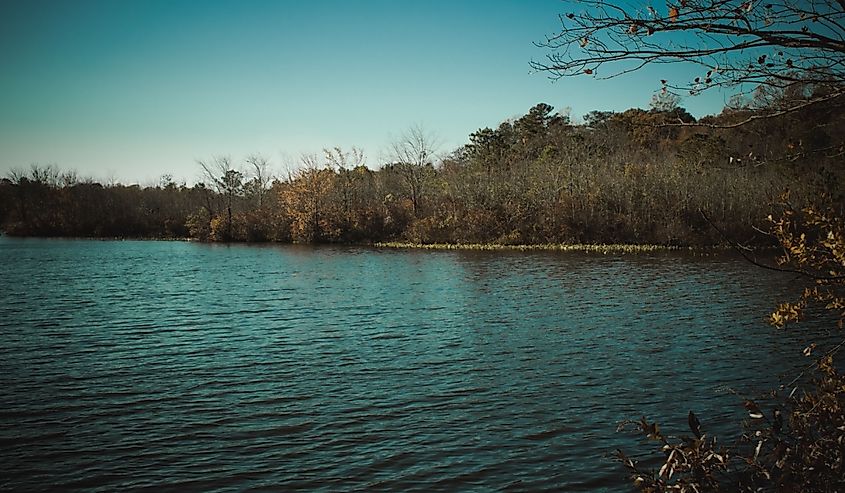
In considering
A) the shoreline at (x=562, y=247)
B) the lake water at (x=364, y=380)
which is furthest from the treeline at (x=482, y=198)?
the lake water at (x=364, y=380)

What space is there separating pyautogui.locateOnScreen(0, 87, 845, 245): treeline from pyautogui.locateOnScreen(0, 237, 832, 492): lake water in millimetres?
17514

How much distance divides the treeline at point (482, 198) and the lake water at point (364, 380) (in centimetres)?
1751

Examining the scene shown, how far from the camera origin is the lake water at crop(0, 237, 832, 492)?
8.21 meters

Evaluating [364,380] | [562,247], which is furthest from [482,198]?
[364,380]

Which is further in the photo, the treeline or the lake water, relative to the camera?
the treeline

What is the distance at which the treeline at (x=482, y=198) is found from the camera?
4891 cm

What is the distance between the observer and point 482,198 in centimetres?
5700

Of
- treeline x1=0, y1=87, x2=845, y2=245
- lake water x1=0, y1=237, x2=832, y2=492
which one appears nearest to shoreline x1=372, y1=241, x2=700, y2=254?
treeline x1=0, y1=87, x2=845, y2=245

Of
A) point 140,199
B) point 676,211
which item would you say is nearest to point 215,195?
point 140,199

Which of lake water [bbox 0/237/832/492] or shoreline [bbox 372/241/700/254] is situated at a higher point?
shoreline [bbox 372/241/700/254]

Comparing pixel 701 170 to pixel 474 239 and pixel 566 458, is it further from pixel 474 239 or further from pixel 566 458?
pixel 566 458

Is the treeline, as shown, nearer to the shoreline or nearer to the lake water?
the shoreline

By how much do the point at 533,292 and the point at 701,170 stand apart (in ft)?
102

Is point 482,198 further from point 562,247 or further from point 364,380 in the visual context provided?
point 364,380
